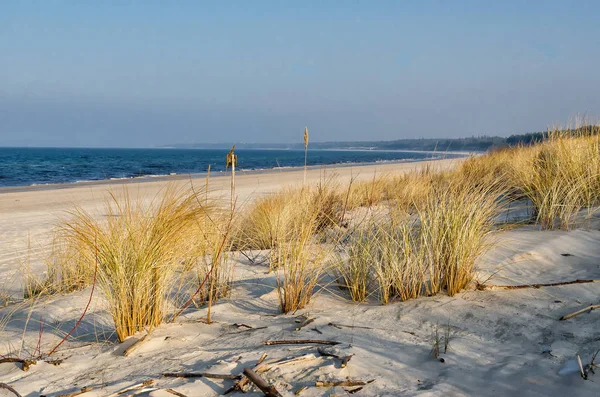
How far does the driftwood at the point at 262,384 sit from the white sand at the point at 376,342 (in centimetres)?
11

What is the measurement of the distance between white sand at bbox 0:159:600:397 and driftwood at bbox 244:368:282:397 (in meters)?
0.11

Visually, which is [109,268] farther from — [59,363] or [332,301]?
[332,301]

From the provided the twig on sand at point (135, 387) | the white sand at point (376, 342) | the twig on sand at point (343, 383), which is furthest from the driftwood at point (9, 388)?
the twig on sand at point (343, 383)

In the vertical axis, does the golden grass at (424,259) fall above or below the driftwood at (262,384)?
above

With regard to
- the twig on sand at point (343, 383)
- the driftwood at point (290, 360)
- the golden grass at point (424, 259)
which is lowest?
the twig on sand at point (343, 383)

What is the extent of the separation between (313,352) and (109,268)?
1.32 meters

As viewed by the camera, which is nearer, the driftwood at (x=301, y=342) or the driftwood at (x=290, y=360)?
the driftwood at (x=290, y=360)

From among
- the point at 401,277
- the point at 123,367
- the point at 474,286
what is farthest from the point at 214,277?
the point at 474,286

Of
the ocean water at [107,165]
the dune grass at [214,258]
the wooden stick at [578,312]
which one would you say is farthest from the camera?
the ocean water at [107,165]

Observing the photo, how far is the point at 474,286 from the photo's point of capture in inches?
130

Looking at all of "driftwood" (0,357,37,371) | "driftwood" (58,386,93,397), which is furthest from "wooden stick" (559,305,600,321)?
"driftwood" (0,357,37,371)

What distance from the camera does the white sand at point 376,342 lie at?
2.07 metres

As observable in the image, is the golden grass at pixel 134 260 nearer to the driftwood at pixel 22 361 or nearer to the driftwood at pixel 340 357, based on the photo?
the driftwood at pixel 22 361

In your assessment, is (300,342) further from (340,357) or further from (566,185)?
(566,185)
